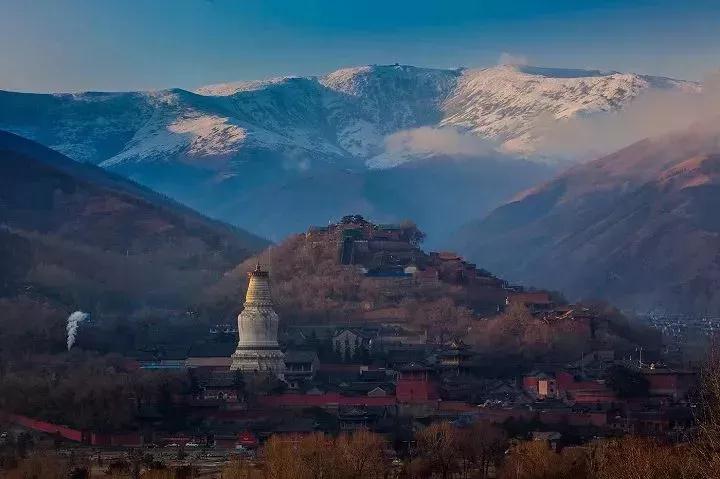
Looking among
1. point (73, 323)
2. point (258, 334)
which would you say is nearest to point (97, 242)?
point (73, 323)

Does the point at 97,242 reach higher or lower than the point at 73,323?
higher

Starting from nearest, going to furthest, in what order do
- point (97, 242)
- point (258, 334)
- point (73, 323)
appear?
point (258, 334), point (73, 323), point (97, 242)

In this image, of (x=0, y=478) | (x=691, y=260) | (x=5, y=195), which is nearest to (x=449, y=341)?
(x=0, y=478)

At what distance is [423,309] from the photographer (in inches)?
4279

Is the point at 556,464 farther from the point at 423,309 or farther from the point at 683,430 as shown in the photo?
the point at 423,309

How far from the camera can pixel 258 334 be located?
97.0m

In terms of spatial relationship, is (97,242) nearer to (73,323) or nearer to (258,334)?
(73,323)

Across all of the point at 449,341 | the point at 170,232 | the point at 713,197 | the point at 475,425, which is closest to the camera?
the point at 475,425

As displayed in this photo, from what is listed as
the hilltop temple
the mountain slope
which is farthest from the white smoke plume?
the hilltop temple

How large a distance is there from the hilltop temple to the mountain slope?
15.1 metres

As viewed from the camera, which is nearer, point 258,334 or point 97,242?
point 258,334

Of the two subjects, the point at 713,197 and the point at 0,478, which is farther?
the point at 713,197

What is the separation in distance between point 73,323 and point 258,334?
9.50 meters

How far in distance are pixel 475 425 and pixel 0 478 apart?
21847mm
